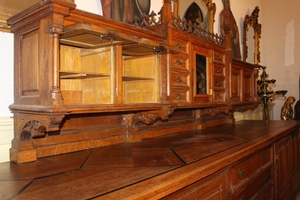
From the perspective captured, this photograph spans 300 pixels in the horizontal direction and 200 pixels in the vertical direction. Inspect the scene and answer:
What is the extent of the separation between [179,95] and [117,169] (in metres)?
1.09

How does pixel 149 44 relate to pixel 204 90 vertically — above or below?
above

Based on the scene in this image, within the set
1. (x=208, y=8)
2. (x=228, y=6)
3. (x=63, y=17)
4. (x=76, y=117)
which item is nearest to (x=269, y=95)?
(x=228, y=6)

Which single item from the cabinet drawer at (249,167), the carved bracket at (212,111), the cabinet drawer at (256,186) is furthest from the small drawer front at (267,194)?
the carved bracket at (212,111)

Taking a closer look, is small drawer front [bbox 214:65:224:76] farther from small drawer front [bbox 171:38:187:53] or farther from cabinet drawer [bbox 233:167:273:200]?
cabinet drawer [bbox 233:167:273:200]

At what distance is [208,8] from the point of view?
139 inches

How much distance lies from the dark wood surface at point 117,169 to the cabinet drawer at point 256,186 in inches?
13.7

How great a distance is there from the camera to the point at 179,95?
2305 mm

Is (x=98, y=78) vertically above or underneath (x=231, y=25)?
underneath

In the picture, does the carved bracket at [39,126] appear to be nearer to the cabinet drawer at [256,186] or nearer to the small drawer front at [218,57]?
the cabinet drawer at [256,186]

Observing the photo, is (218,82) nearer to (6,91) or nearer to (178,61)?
(178,61)

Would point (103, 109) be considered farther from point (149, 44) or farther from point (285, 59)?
point (285, 59)

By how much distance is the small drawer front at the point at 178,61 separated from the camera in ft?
7.32

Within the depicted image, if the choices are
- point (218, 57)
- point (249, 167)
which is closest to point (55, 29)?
point (249, 167)

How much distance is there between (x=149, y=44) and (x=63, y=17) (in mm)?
601
